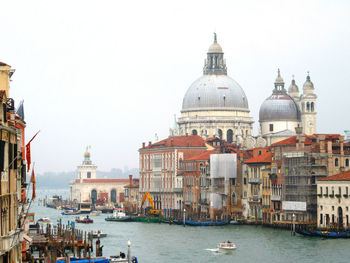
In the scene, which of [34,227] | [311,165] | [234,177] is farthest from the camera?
[234,177]

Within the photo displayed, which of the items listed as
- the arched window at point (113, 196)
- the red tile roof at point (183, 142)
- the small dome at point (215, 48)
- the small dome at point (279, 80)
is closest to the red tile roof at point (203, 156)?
the red tile roof at point (183, 142)

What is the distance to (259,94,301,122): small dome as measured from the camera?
112 metres

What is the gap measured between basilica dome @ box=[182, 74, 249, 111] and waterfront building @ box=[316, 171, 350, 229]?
5573cm

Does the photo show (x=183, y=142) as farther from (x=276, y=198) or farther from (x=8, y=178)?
(x=8, y=178)

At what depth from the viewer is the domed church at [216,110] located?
118438mm

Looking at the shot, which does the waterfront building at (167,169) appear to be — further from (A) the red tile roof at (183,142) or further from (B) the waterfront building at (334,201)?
(B) the waterfront building at (334,201)

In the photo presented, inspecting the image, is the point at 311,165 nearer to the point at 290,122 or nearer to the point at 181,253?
the point at 181,253

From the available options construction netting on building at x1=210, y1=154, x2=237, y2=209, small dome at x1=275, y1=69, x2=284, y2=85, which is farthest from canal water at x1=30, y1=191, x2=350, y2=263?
small dome at x1=275, y1=69, x2=284, y2=85

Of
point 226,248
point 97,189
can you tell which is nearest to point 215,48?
point 97,189

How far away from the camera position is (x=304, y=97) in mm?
115688

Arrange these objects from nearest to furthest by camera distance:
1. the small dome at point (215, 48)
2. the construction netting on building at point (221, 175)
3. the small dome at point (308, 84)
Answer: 1. the construction netting on building at point (221, 175)
2. the small dome at point (308, 84)
3. the small dome at point (215, 48)

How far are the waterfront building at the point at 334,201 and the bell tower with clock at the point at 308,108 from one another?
173ft

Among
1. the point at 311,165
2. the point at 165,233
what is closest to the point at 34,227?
the point at 165,233

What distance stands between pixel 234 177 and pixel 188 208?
10568 millimetres
